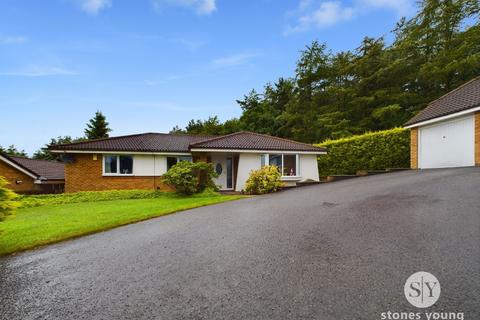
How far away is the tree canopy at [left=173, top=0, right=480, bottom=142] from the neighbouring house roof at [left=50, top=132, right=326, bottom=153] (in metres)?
10.5

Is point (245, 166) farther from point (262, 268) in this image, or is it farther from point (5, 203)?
point (262, 268)

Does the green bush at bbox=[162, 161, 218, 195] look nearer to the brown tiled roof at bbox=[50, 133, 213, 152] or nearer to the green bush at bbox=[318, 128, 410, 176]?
the brown tiled roof at bbox=[50, 133, 213, 152]

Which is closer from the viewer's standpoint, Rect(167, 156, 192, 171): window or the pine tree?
Rect(167, 156, 192, 171): window

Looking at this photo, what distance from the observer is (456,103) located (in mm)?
11945

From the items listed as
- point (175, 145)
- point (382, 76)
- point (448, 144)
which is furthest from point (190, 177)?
point (382, 76)

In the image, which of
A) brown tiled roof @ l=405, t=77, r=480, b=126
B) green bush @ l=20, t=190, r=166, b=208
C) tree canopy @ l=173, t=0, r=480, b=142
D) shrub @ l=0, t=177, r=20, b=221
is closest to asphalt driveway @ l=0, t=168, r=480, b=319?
shrub @ l=0, t=177, r=20, b=221

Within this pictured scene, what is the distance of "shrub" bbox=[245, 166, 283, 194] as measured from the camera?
42.2 feet

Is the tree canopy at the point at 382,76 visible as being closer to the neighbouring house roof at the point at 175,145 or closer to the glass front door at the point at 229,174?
the neighbouring house roof at the point at 175,145

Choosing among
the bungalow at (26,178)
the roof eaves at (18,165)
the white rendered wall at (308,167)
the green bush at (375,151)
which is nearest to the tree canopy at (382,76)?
the green bush at (375,151)

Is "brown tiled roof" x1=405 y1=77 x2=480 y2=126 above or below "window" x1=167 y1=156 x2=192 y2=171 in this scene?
above

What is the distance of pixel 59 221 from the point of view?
7.30m

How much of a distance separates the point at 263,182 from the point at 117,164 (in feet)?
33.5

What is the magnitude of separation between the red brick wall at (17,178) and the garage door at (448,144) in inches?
1012

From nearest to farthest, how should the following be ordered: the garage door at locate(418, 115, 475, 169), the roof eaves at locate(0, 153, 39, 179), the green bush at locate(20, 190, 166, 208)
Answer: the garage door at locate(418, 115, 475, 169) < the green bush at locate(20, 190, 166, 208) < the roof eaves at locate(0, 153, 39, 179)
